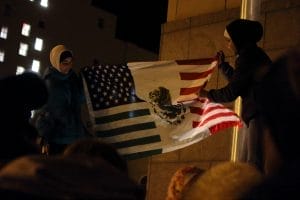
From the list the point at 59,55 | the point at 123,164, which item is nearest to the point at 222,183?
the point at 123,164

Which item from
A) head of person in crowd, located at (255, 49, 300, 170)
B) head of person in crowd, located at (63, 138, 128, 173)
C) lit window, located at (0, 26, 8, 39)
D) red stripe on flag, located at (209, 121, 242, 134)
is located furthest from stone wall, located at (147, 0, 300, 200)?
lit window, located at (0, 26, 8, 39)

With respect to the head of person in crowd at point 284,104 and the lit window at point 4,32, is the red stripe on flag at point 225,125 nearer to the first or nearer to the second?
the head of person in crowd at point 284,104

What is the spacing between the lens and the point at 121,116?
234 inches

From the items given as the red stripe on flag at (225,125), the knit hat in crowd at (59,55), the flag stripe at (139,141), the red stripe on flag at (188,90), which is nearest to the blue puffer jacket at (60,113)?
the knit hat in crowd at (59,55)

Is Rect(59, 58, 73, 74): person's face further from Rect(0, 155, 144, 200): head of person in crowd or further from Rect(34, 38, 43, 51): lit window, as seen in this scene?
Rect(34, 38, 43, 51): lit window

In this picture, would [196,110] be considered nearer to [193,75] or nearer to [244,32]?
[193,75]

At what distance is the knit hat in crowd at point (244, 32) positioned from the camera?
4910 millimetres

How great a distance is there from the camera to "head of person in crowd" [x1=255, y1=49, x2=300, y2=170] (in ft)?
5.20

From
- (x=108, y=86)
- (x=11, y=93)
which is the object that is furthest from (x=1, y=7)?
(x=11, y=93)

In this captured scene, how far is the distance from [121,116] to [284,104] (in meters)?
4.39

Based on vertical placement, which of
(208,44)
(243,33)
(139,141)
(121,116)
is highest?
(208,44)

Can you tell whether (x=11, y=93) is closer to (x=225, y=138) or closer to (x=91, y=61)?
(x=225, y=138)

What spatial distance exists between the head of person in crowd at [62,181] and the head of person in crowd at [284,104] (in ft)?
1.48

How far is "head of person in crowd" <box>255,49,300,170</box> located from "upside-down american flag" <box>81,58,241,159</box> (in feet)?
13.4
